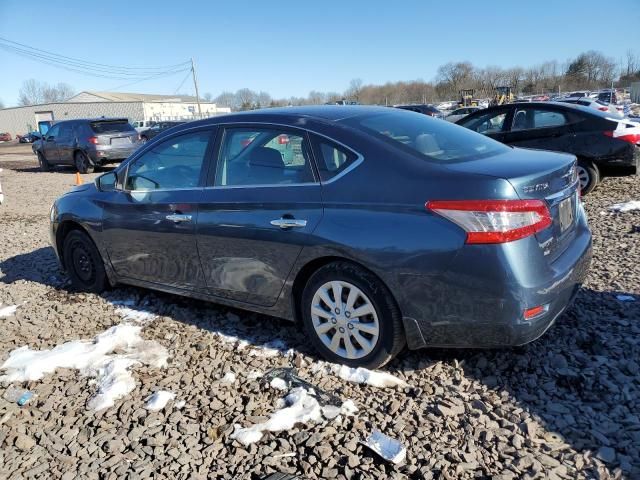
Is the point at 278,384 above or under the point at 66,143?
under

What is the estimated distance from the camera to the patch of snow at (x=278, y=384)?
124 inches

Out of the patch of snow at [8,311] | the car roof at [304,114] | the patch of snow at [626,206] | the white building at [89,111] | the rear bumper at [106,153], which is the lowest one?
the patch of snow at [8,311]

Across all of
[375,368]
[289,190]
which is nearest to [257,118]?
[289,190]

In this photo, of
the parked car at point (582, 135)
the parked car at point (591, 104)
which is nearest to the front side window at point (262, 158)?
the parked car at point (582, 135)

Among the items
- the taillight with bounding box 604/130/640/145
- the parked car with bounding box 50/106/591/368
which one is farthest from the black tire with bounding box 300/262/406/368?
the taillight with bounding box 604/130/640/145

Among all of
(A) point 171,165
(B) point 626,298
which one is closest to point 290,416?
(A) point 171,165

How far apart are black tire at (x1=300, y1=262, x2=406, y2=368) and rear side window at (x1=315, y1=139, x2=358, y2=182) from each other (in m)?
0.57

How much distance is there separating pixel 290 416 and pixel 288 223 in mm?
1160

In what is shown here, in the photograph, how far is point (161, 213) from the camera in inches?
160

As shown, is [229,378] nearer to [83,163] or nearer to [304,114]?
[304,114]

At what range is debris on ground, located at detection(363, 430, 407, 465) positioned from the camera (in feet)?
8.11

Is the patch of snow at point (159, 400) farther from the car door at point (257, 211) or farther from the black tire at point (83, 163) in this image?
the black tire at point (83, 163)

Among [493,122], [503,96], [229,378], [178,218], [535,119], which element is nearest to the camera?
[229,378]

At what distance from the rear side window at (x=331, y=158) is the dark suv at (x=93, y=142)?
14.3 m
